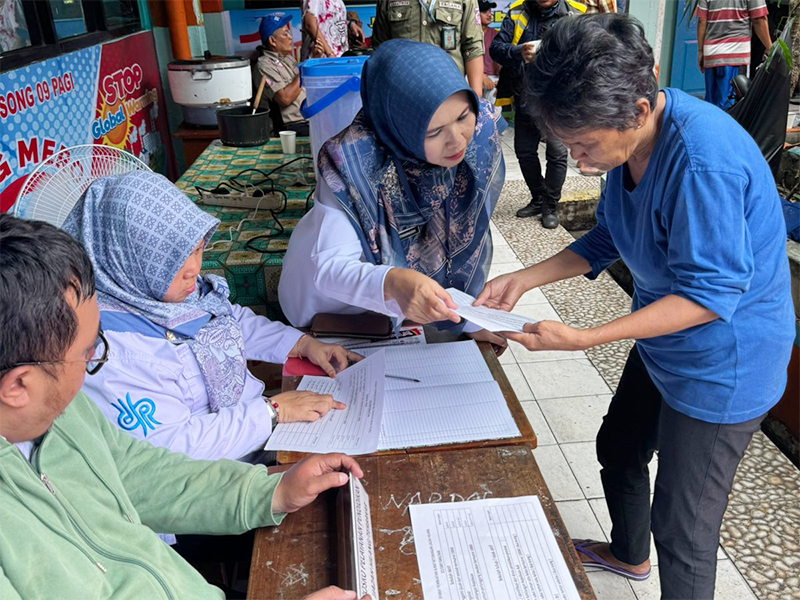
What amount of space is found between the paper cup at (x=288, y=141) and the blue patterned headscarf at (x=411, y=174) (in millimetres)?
1800

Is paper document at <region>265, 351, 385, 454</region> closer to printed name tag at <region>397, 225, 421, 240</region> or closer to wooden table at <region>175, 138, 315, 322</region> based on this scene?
printed name tag at <region>397, 225, 421, 240</region>

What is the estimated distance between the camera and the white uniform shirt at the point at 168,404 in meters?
1.17

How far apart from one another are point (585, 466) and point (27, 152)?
2820 millimetres

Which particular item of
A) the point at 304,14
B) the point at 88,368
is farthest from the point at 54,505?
the point at 304,14

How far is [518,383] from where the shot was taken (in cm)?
288

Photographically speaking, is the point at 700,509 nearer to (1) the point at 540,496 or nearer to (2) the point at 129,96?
(1) the point at 540,496

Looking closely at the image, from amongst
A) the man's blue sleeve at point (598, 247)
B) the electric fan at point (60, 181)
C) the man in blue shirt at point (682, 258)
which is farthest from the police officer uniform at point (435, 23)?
the man in blue shirt at point (682, 258)

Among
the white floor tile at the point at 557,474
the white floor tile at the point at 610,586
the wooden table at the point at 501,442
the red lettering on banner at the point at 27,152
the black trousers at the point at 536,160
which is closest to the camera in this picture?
the wooden table at the point at 501,442

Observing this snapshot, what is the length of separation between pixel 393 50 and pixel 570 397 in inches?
67.0

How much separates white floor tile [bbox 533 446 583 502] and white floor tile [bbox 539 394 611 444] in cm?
9

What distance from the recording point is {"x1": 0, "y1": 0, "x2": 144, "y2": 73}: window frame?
9.83 ft

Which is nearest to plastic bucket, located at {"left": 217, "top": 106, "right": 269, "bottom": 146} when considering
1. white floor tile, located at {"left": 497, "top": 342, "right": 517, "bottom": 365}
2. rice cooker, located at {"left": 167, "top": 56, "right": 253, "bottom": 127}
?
rice cooker, located at {"left": 167, "top": 56, "right": 253, "bottom": 127}

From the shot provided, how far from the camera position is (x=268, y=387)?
6.90ft

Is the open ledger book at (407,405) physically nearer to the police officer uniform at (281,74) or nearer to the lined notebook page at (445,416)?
the lined notebook page at (445,416)
